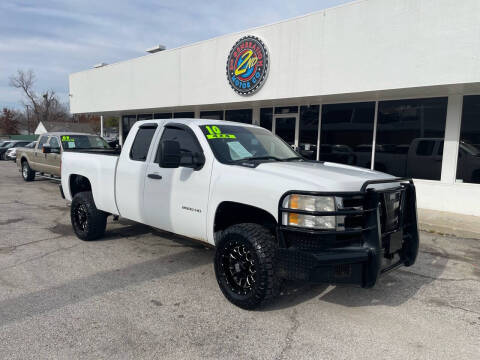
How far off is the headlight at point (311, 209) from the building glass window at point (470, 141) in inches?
276

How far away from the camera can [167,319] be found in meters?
3.36

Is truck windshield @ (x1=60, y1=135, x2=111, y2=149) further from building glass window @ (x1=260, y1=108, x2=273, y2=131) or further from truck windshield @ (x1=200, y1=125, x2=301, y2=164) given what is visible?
truck windshield @ (x1=200, y1=125, x2=301, y2=164)

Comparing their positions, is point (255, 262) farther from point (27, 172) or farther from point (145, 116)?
point (145, 116)

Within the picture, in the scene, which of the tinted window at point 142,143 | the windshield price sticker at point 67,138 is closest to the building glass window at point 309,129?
the tinted window at point 142,143

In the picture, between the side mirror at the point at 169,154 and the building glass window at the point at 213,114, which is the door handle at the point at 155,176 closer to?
the side mirror at the point at 169,154

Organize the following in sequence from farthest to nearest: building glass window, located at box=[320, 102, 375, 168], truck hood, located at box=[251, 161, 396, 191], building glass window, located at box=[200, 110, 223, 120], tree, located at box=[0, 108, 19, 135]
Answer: tree, located at box=[0, 108, 19, 135] → building glass window, located at box=[200, 110, 223, 120] → building glass window, located at box=[320, 102, 375, 168] → truck hood, located at box=[251, 161, 396, 191]

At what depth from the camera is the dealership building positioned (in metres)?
7.58

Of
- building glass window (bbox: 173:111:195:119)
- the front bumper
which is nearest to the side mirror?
the front bumper

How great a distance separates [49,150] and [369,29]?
384 inches

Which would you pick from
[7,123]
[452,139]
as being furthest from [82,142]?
[7,123]

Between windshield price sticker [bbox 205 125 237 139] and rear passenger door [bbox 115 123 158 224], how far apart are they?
0.92m

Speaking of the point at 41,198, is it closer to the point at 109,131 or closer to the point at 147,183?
the point at 147,183

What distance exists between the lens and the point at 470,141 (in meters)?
8.31

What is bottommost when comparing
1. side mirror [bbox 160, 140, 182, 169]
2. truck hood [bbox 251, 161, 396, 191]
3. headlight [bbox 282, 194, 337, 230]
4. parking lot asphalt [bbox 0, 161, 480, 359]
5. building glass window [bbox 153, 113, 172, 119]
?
parking lot asphalt [bbox 0, 161, 480, 359]
